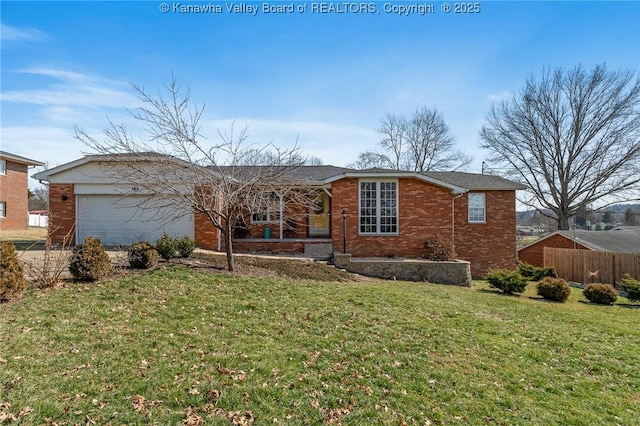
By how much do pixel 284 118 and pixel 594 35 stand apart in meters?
9.62

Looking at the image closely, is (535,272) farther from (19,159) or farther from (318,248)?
(19,159)

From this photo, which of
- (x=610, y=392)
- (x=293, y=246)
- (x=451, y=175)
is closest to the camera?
(x=610, y=392)

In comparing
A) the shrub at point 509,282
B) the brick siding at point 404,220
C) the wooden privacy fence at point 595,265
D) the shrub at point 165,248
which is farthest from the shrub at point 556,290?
the shrub at point 165,248

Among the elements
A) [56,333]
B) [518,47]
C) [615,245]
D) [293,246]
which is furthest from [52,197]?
[615,245]

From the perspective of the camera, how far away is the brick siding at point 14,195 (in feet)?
73.3

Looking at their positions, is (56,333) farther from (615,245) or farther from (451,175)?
(615,245)

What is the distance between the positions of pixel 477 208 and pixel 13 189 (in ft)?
93.4

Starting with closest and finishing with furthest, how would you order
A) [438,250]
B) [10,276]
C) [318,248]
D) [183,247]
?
[10,276] → [183,247] → [438,250] → [318,248]

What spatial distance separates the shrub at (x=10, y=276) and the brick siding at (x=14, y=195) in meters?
21.2

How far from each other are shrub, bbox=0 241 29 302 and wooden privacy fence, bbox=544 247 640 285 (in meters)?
21.8

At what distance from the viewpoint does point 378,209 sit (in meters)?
15.2

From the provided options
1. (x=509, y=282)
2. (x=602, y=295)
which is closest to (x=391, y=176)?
(x=509, y=282)

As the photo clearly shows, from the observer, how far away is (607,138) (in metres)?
27.0

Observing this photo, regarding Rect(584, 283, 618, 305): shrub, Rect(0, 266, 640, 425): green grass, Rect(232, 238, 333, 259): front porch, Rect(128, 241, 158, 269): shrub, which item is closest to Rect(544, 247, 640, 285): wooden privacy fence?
Rect(584, 283, 618, 305): shrub
